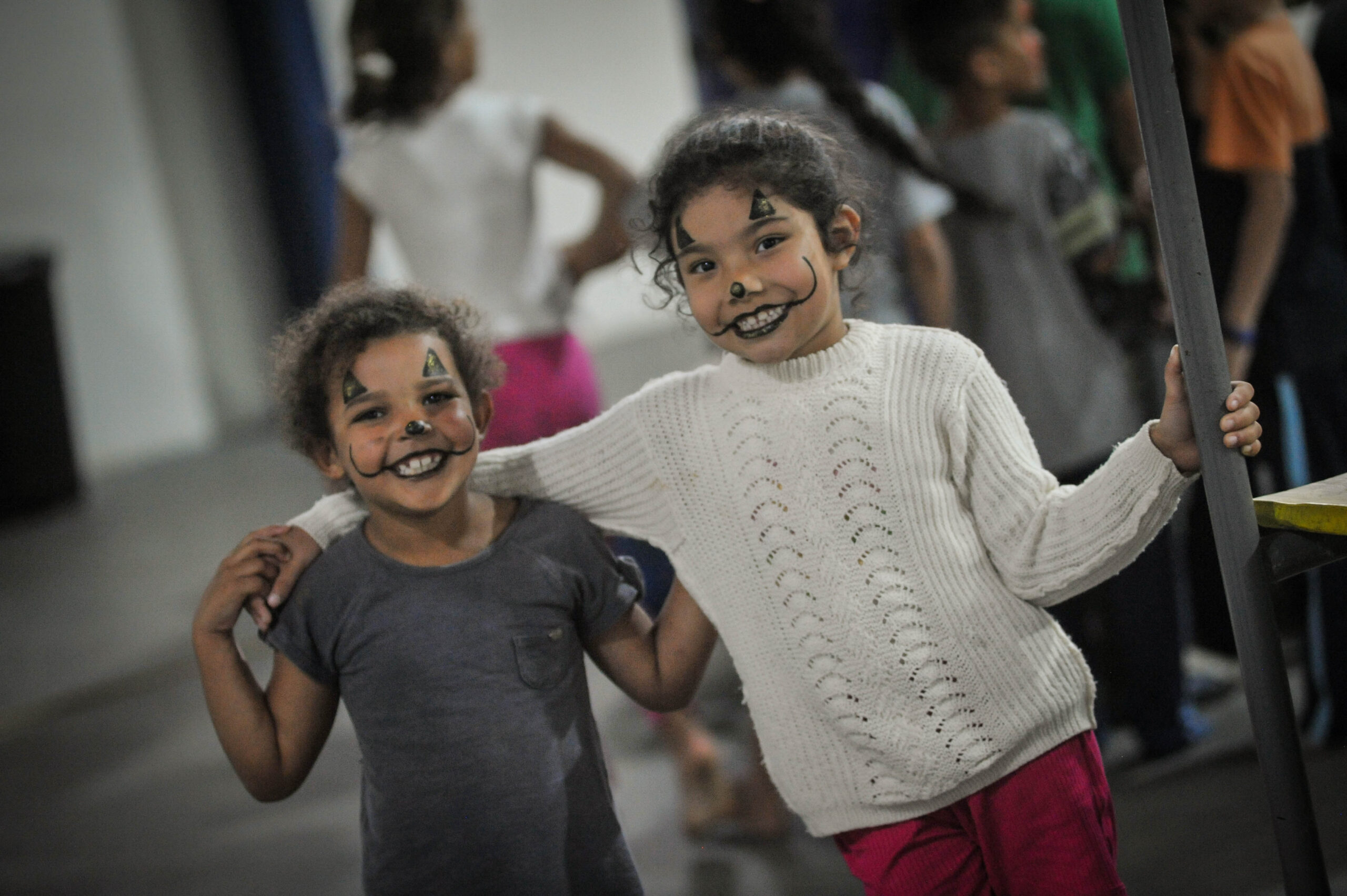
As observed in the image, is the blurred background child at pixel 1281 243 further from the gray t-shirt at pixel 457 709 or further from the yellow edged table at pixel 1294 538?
the gray t-shirt at pixel 457 709

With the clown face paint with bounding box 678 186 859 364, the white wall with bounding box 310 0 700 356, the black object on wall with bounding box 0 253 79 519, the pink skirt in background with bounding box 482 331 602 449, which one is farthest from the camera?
the white wall with bounding box 310 0 700 356

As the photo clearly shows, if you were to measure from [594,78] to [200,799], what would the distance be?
5766 mm

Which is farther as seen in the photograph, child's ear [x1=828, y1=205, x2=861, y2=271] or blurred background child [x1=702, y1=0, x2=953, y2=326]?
blurred background child [x1=702, y1=0, x2=953, y2=326]

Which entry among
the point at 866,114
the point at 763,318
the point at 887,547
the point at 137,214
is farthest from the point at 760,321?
the point at 137,214

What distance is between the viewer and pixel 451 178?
2.23 m

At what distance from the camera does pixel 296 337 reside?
1398 millimetres

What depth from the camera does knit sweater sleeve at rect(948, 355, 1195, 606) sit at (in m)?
1.20

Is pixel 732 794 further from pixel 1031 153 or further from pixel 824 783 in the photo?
pixel 1031 153

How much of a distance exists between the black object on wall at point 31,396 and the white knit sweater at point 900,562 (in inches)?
207

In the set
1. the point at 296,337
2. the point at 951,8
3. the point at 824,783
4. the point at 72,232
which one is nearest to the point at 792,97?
the point at 951,8

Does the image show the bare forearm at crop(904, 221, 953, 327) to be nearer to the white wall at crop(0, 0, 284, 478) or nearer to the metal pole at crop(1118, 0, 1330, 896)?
the metal pole at crop(1118, 0, 1330, 896)

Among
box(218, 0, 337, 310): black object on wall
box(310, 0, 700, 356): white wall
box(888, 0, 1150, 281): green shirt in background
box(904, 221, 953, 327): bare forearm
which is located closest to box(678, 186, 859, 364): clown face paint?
box(904, 221, 953, 327): bare forearm

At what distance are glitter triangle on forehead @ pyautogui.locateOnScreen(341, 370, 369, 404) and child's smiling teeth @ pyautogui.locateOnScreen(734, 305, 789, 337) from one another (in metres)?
0.39

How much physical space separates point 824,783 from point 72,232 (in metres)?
6.29
